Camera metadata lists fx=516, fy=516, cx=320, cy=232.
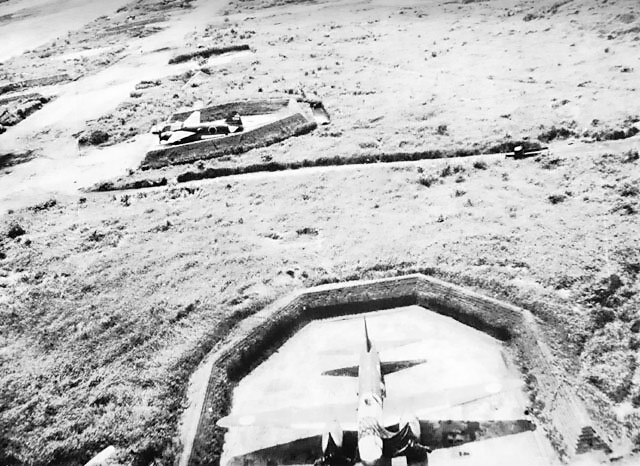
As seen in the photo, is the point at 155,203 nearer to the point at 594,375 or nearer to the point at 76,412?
the point at 76,412

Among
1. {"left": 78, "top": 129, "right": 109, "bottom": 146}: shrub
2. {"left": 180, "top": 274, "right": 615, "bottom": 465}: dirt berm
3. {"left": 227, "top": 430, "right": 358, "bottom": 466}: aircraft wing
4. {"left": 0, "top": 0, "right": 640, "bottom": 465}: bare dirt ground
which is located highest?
{"left": 78, "top": 129, "right": 109, "bottom": 146}: shrub

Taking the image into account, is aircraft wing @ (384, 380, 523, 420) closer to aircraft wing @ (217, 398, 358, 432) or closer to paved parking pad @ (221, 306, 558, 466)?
paved parking pad @ (221, 306, 558, 466)

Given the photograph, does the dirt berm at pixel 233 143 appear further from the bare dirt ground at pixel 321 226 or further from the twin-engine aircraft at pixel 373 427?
the twin-engine aircraft at pixel 373 427

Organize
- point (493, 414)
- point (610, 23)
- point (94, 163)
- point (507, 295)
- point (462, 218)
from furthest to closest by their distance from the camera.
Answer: point (610, 23) < point (94, 163) < point (462, 218) < point (507, 295) < point (493, 414)

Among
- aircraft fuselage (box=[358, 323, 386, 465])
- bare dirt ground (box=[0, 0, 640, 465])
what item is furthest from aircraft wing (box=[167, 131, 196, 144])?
aircraft fuselage (box=[358, 323, 386, 465])

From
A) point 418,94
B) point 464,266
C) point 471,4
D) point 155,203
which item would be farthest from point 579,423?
point 471,4

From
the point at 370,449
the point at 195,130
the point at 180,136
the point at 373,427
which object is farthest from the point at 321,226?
the point at 195,130
